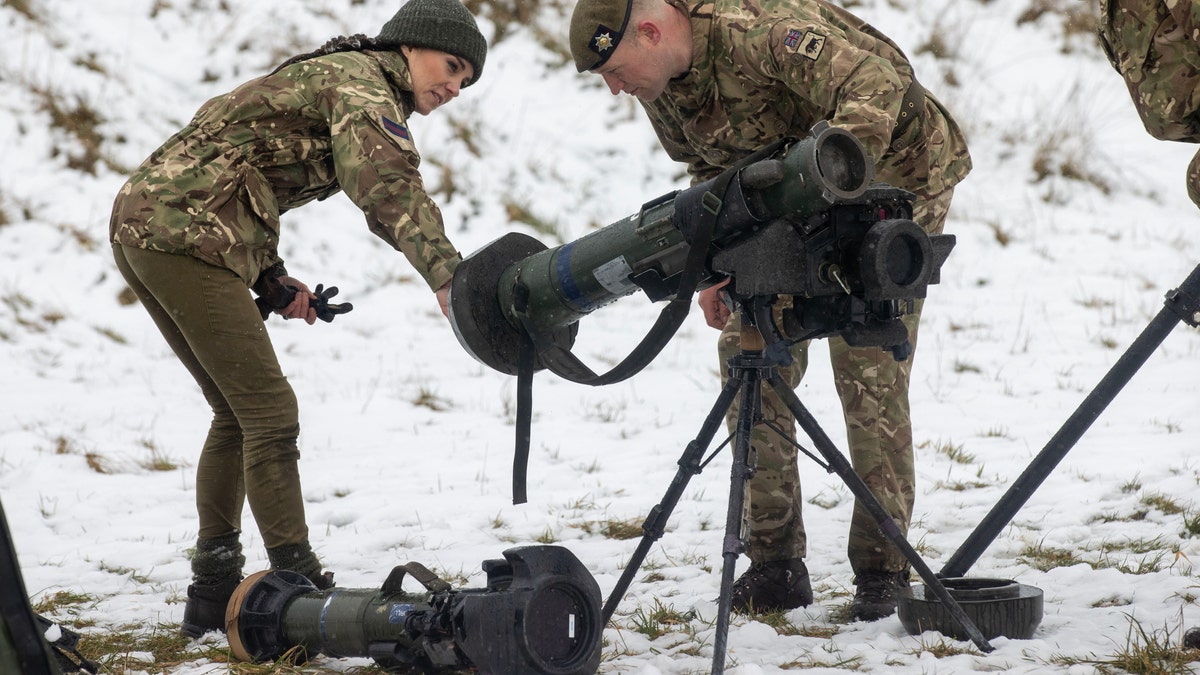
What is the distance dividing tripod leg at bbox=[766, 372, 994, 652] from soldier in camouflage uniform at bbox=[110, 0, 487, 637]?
101 centimetres

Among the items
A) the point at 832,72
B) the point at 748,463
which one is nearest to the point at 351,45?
the point at 832,72

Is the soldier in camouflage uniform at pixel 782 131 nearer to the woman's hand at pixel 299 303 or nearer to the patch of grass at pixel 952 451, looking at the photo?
the woman's hand at pixel 299 303

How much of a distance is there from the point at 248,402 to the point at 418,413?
2.88 metres

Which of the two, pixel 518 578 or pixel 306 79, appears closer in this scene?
pixel 518 578

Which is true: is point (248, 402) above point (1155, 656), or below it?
above

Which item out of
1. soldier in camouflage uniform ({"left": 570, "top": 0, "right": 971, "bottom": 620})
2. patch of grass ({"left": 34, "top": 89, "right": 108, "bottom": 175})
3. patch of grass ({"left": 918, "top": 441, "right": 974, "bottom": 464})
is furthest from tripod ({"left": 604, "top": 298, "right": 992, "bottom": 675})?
patch of grass ({"left": 34, "top": 89, "right": 108, "bottom": 175})

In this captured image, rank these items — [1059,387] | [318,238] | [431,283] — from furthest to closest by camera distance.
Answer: [318,238] < [1059,387] < [431,283]

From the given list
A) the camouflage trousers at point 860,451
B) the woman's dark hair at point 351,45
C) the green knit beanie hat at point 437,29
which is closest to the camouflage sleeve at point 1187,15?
the camouflage trousers at point 860,451

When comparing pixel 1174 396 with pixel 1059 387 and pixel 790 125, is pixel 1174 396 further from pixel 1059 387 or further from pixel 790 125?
pixel 790 125

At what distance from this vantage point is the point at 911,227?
2.44 metres

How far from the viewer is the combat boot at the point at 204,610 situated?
10.7 ft

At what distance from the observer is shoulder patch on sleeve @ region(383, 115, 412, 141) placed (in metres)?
3.10

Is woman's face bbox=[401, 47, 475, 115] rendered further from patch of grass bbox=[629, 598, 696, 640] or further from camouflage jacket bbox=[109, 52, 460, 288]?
patch of grass bbox=[629, 598, 696, 640]

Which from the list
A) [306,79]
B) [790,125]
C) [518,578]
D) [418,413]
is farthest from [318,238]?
[518,578]
